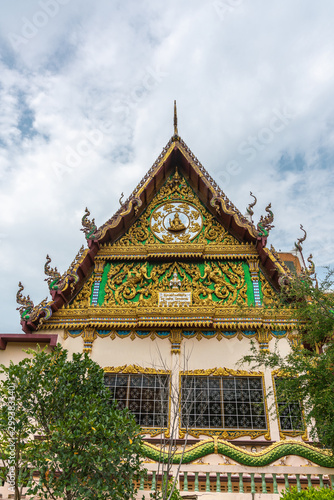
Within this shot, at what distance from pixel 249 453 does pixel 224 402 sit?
279 centimetres

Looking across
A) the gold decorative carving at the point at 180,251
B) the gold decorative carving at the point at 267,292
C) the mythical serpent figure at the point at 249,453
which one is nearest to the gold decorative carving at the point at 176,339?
the gold decorative carving at the point at 180,251

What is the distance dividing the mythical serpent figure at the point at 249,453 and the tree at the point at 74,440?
144 centimetres

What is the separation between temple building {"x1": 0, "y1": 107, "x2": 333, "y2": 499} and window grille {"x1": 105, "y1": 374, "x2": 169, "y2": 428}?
3cm

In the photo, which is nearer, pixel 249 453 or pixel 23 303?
pixel 249 453

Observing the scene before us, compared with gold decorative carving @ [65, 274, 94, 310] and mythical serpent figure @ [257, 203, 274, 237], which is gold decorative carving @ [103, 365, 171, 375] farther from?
mythical serpent figure @ [257, 203, 274, 237]

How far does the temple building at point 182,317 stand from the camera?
422 inches

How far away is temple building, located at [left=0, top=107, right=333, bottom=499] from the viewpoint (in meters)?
10.7

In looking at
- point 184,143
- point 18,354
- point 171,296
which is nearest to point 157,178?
point 184,143

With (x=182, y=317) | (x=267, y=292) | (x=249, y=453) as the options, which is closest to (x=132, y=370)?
(x=182, y=317)

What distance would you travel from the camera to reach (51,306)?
481 inches

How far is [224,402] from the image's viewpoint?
36.2 ft

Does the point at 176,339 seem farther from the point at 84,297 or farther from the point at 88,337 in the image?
the point at 84,297

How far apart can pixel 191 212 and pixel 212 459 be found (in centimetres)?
782

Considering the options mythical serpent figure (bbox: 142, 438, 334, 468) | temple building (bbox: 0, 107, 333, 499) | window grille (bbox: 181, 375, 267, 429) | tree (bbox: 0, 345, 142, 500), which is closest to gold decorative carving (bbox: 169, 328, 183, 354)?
temple building (bbox: 0, 107, 333, 499)
